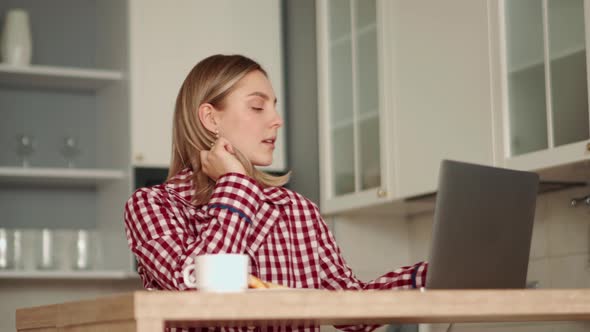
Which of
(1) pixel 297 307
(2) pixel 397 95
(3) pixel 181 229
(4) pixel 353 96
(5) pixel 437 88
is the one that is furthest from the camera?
(4) pixel 353 96

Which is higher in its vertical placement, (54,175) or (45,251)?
(54,175)

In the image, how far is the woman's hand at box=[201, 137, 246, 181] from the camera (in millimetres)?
1857

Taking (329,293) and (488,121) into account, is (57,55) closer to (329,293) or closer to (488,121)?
(488,121)

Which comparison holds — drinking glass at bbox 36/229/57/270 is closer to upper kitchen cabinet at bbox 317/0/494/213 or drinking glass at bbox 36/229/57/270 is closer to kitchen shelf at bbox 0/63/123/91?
kitchen shelf at bbox 0/63/123/91

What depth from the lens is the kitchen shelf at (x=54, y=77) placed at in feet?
13.0

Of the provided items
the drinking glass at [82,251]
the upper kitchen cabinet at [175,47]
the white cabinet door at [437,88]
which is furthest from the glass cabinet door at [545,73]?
the drinking glass at [82,251]

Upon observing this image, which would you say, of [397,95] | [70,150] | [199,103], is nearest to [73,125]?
[70,150]

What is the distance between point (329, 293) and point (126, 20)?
2.94 meters

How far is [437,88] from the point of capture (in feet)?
10.7

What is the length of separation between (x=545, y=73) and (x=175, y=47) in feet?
5.68

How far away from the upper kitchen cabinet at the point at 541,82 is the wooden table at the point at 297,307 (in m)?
1.28

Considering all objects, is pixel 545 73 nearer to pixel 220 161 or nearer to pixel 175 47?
pixel 220 161

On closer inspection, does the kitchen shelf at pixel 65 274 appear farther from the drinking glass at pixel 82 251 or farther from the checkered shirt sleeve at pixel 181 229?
the checkered shirt sleeve at pixel 181 229

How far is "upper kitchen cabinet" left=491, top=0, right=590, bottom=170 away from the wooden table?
4.19 feet
